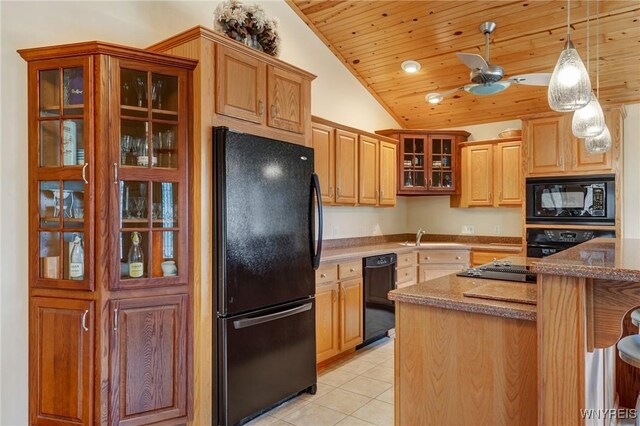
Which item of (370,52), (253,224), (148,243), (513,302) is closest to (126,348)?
(148,243)

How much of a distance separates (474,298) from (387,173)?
3039mm

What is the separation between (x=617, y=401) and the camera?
2.49 m

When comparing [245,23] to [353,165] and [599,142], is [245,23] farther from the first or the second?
[599,142]

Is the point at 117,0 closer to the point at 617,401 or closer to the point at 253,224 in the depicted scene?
the point at 253,224

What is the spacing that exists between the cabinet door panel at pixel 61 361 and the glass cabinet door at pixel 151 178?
329 millimetres

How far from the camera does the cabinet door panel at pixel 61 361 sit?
2.17 m

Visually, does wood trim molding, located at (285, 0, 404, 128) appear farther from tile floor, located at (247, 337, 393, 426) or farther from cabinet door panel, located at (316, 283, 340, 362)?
tile floor, located at (247, 337, 393, 426)

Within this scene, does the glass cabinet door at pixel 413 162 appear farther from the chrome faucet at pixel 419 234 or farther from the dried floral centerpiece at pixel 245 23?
the dried floral centerpiece at pixel 245 23

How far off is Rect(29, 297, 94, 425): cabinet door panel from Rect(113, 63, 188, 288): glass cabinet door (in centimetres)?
33

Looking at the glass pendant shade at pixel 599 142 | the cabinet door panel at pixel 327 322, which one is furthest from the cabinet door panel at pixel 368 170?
the glass pendant shade at pixel 599 142

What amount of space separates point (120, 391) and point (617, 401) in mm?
2898

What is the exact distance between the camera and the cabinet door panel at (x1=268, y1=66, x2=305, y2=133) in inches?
109

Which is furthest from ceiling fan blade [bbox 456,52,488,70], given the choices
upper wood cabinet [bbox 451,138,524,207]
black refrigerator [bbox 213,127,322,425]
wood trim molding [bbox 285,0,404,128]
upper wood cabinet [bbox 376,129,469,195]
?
upper wood cabinet [bbox 376,129,469,195]

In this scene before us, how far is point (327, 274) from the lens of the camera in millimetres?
3361
